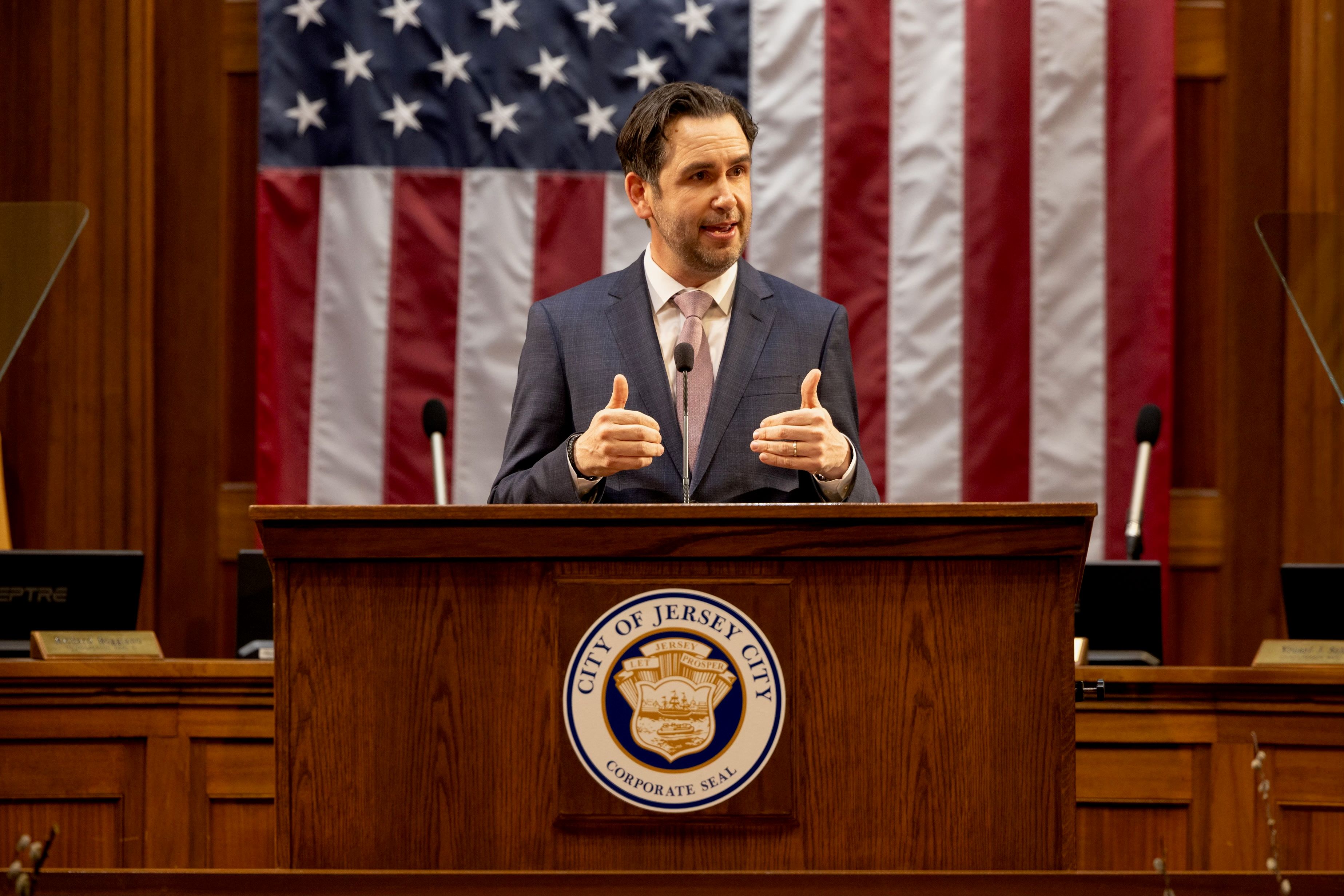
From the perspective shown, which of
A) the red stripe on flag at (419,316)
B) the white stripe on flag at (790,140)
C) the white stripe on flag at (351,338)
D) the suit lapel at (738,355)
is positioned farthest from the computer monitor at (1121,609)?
the white stripe on flag at (351,338)

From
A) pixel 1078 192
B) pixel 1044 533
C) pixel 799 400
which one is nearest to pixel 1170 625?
pixel 1078 192

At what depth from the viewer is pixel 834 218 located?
4.20m

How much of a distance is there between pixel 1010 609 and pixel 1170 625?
285cm

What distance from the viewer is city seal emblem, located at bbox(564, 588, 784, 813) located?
1577mm

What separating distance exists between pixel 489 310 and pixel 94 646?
1.71 metres

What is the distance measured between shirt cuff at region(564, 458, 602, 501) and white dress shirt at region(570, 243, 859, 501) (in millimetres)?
441

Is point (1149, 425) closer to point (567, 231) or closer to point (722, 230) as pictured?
point (722, 230)

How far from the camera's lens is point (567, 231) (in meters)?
4.22

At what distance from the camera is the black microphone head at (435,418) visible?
132 inches

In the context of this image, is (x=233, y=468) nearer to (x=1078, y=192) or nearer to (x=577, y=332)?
(x=577, y=332)

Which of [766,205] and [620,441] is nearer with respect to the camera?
[620,441]

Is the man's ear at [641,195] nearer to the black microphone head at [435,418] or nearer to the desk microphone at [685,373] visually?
the desk microphone at [685,373]

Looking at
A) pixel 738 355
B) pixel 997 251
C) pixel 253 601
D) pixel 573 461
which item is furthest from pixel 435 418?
pixel 997 251

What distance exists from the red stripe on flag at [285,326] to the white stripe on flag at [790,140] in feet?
4.58
